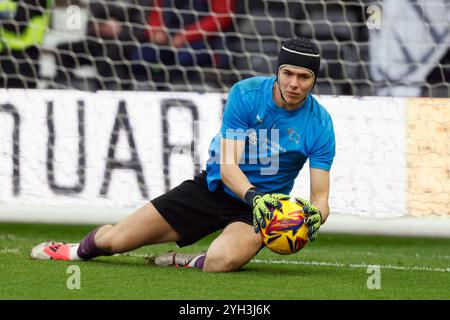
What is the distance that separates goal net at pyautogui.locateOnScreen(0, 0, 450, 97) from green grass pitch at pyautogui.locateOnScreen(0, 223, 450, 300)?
5.73 feet

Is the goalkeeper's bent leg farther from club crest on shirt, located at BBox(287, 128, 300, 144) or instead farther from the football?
club crest on shirt, located at BBox(287, 128, 300, 144)

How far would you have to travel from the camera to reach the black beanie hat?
6.20 meters

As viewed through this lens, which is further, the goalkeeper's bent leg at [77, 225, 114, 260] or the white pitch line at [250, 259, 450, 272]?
the white pitch line at [250, 259, 450, 272]

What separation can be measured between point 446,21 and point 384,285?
12.5 feet

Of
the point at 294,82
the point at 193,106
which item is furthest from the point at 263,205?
the point at 193,106

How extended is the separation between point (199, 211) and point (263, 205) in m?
0.79

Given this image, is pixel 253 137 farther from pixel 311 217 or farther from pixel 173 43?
pixel 173 43

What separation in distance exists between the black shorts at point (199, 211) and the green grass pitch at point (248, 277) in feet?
0.89

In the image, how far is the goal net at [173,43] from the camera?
31.3 feet

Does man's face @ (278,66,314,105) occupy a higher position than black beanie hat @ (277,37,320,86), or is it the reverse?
black beanie hat @ (277,37,320,86)

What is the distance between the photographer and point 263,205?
5.99 meters

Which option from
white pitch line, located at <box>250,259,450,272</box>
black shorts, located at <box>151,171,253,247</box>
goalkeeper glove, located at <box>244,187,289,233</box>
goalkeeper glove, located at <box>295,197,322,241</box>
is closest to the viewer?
goalkeeper glove, located at <box>244,187,289,233</box>

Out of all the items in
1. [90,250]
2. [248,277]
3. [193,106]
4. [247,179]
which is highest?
[193,106]

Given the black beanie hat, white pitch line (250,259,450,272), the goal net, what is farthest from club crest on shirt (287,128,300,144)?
the goal net
